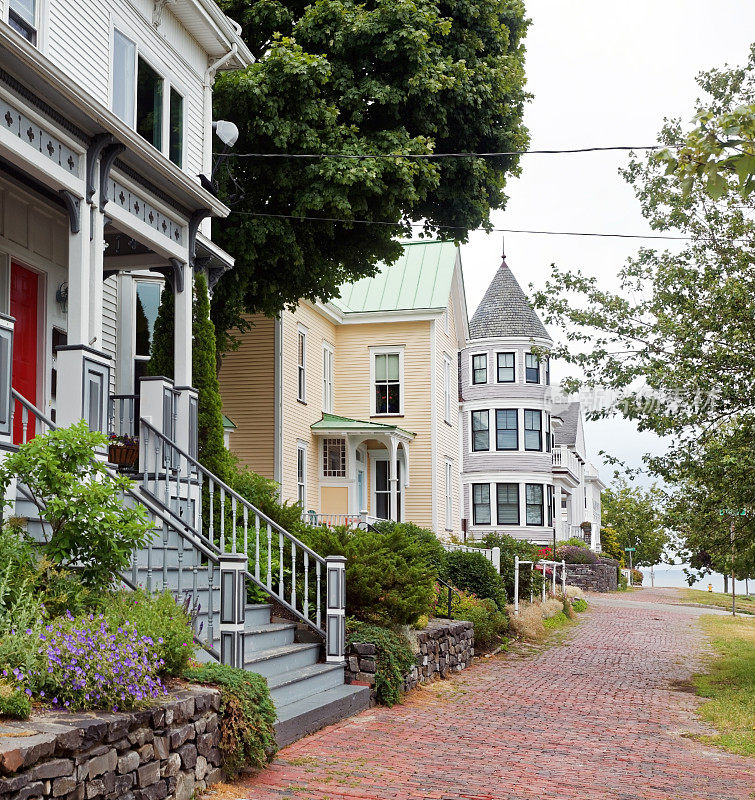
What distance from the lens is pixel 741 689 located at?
13.5 meters

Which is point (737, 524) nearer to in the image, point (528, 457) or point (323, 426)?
point (323, 426)

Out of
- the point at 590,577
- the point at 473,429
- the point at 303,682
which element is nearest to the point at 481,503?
the point at 473,429

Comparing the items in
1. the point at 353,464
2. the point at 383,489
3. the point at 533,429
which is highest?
the point at 533,429

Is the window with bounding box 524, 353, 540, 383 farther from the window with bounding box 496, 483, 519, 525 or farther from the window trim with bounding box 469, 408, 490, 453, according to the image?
the window with bounding box 496, 483, 519, 525

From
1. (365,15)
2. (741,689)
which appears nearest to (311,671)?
(741,689)

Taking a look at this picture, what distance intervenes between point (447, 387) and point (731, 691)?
1853 centimetres

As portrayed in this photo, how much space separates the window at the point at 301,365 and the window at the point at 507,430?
15602mm

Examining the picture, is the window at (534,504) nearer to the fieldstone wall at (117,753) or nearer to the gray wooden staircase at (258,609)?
the gray wooden staircase at (258,609)

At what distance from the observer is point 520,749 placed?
8.81m

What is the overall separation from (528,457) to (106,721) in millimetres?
34735

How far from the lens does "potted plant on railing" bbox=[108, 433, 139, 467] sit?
11.7 metres

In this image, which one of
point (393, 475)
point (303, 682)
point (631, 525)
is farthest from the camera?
point (631, 525)

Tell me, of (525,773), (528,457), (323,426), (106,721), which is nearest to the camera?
(106,721)

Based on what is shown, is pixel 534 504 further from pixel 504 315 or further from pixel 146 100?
pixel 146 100
